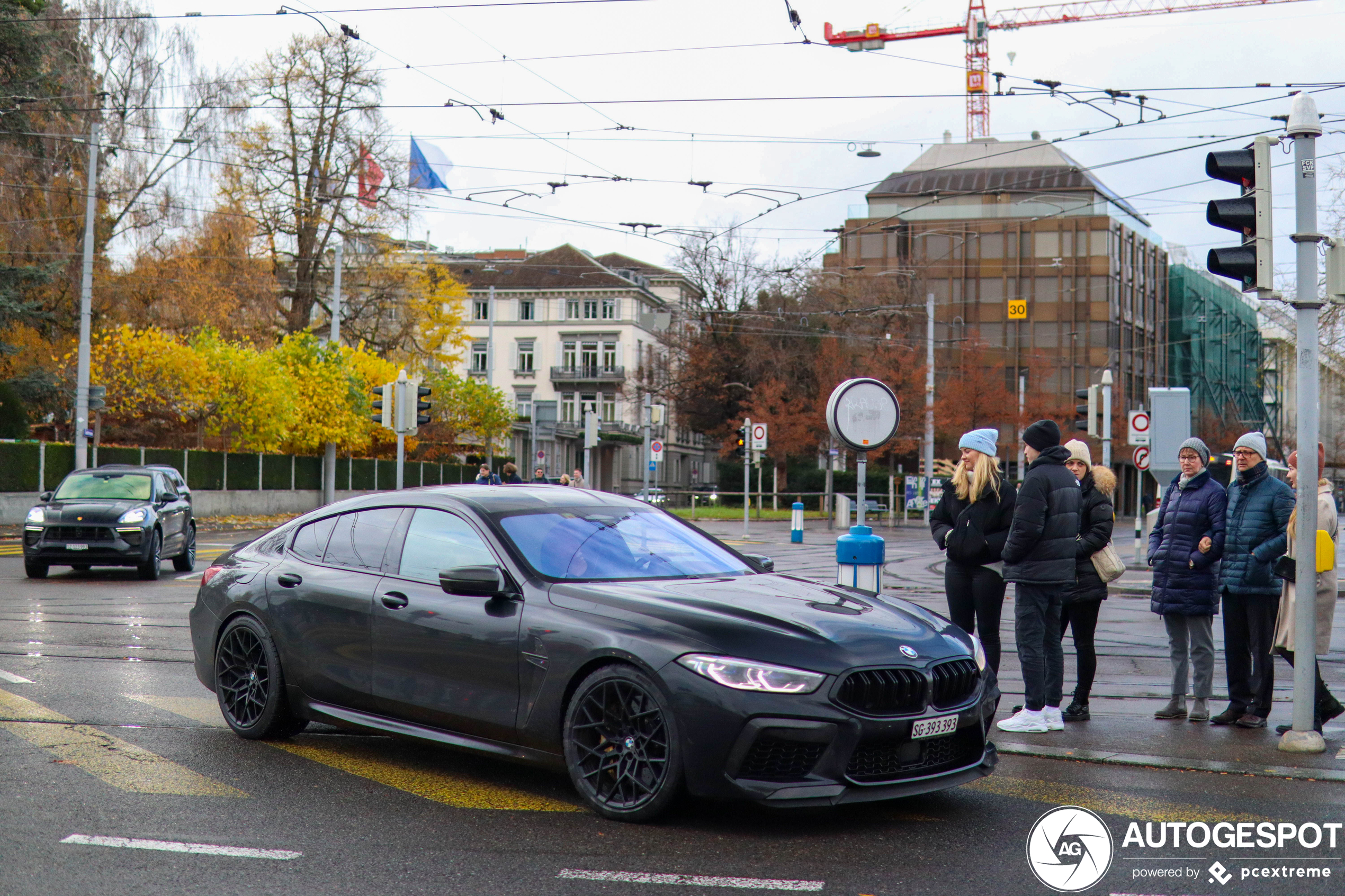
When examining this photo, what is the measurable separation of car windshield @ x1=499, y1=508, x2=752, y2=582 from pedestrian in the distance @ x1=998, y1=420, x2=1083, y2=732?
1.87 metres

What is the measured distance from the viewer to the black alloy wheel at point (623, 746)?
223 inches

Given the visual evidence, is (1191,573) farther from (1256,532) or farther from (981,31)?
(981,31)

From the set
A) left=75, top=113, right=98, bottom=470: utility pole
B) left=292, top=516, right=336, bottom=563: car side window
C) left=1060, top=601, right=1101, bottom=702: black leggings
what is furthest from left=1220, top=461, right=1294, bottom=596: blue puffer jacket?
left=75, top=113, right=98, bottom=470: utility pole

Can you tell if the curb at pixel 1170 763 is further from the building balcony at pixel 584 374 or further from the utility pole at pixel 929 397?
the building balcony at pixel 584 374

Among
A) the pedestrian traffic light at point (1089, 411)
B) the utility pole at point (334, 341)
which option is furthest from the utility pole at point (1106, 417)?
the utility pole at point (334, 341)

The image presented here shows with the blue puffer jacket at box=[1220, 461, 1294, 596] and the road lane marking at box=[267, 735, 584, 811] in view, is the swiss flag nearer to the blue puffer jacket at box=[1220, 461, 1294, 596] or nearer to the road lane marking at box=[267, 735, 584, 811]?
the road lane marking at box=[267, 735, 584, 811]

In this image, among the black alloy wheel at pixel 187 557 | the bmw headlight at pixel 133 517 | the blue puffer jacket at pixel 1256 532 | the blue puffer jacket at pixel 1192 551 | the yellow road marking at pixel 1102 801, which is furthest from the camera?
the black alloy wheel at pixel 187 557

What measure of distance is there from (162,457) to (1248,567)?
3559cm

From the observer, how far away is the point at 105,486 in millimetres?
20047

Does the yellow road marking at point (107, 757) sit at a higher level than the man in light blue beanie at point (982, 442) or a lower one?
lower

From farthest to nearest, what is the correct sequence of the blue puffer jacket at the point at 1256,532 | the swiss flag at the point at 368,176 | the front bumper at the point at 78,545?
the swiss flag at the point at 368,176 → the front bumper at the point at 78,545 → the blue puffer jacket at the point at 1256,532

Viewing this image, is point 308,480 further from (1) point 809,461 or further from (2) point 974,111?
(2) point 974,111

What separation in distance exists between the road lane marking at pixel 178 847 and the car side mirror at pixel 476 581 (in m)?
1.42

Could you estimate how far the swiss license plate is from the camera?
18.7 ft
